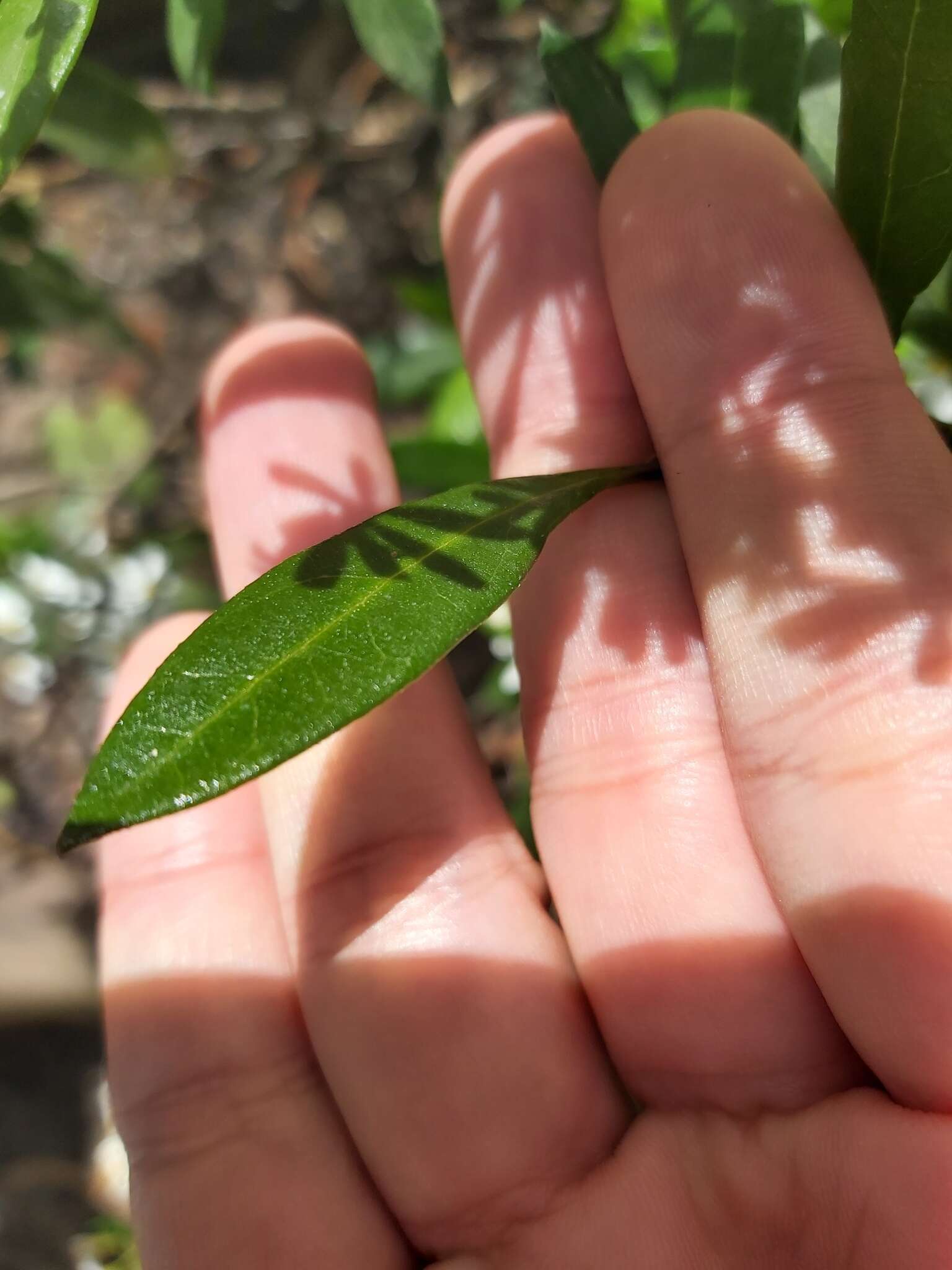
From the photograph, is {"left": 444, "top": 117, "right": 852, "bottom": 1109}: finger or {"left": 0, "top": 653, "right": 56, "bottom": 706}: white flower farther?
{"left": 0, "top": 653, "right": 56, "bottom": 706}: white flower

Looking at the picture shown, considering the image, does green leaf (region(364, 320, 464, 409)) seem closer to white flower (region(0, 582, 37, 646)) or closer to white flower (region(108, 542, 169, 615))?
white flower (region(108, 542, 169, 615))

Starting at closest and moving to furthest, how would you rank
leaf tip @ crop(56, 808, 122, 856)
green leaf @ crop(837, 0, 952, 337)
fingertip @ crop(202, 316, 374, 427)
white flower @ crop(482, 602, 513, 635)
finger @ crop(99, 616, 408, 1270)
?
1. leaf tip @ crop(56, 808, 122, 856)
2. green leaf @ crop(837, 0, 952, 337)
3. finger @ crop(99, 616, 408, 1270)
4. fingertip @ crop(202, 316, 374, 427)
5. white flower @ crop(482, 602, 513, 635)

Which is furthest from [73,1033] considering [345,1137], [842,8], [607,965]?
[842,8]

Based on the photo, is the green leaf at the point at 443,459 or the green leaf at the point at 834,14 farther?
the green leaf at the point at 443,459

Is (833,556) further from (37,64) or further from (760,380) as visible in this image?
(37,64)

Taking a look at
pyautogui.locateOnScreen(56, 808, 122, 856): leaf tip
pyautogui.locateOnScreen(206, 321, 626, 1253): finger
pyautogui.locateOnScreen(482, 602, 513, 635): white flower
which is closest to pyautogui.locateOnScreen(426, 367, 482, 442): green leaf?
pyautogui.locateOnScreen(482, 602, 513, 635): white flower

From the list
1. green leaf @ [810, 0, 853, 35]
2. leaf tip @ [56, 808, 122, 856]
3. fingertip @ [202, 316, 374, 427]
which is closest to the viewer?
leaf tip @ [56, 808, 122, 856]

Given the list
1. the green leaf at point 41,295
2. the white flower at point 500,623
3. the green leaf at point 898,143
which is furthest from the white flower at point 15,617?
the green leaf at point 898,143

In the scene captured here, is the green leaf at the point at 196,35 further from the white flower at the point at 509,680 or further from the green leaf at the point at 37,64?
the white flower at the point at 509,680
